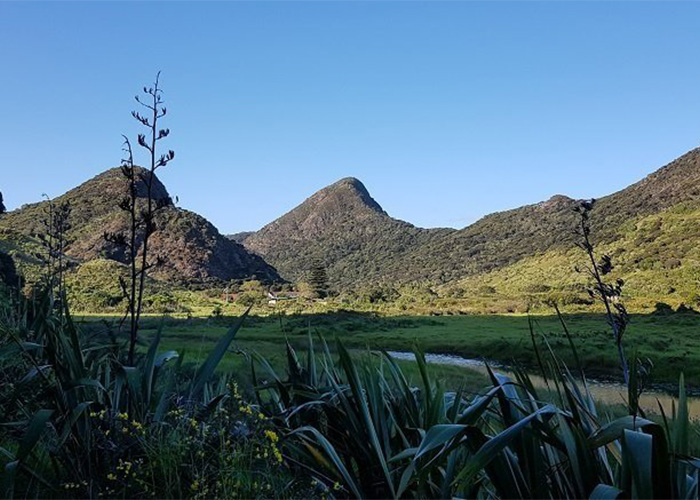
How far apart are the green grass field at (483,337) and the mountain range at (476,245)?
11.8 meters

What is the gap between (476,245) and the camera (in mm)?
120562

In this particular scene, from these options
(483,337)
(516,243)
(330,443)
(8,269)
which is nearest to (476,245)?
(516,243)

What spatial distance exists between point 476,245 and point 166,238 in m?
67.7

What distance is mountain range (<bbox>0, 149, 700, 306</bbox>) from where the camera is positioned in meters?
62.3

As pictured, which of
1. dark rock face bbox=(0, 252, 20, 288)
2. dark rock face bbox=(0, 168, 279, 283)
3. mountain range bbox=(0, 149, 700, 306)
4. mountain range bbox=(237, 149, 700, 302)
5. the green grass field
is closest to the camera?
the green grass field

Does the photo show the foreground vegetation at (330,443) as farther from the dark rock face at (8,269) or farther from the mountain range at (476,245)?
the mountain range at (476,245)

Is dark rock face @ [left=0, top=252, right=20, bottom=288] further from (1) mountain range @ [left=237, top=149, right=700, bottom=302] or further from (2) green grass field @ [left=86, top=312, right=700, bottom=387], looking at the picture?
(1) mountain range @ [left=237, top=149, right=700, bottom=302]

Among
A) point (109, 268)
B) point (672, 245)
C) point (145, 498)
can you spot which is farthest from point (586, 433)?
point (672, 245)

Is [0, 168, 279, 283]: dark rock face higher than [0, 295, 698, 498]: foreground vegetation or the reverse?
higher

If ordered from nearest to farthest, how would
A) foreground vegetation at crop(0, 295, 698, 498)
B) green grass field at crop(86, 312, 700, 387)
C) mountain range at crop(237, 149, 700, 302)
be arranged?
foreground vegetation at crop(0, 295, 698, 498) → green grass field at crop(86, 312, 700, 387) → mountain range at crop(237, 149, 700, 302)

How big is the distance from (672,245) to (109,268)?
68.3m

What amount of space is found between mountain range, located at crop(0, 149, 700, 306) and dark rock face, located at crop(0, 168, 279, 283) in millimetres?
238

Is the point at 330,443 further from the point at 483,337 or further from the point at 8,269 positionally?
the point at 483,337

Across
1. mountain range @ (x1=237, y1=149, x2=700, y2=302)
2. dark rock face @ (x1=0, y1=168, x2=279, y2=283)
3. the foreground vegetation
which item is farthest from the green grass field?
dark rock face @ (x1=0, y1=168, x2=279, y2=283)
